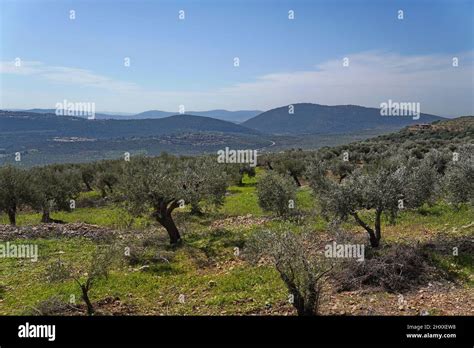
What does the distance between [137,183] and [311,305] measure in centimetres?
1409

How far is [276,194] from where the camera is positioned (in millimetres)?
28453

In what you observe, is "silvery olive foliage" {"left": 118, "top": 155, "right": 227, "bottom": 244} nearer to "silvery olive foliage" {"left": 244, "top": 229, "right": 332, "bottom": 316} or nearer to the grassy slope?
the grassy slope

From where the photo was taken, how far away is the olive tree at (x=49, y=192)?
34844 millimetres

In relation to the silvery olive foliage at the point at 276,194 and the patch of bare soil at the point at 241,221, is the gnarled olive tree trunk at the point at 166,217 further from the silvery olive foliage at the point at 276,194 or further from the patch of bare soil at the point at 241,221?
the silvery olive foliage at the point at 276,194

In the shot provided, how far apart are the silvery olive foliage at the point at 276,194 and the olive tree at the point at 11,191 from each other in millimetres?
21120

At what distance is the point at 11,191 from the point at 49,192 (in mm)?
5402

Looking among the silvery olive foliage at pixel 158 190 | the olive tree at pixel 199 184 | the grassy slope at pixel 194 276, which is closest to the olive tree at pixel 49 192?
the grassy slope at pixel 194 276

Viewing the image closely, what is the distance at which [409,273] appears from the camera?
48.2 ft

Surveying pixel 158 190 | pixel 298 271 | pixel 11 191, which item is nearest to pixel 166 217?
pixel 158 190

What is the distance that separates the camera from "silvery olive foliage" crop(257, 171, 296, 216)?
28.6 metres

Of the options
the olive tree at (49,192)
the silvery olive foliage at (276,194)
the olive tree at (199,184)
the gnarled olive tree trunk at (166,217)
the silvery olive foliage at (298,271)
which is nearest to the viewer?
the silvery olive foliage at (298,271)

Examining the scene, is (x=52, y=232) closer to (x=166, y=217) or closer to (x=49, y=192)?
(x=166, y=217)

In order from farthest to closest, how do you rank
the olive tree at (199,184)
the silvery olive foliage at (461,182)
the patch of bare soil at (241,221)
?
the patch of bare soil at (241,221) < the olive tree at (199,184) < the silvery olive foliage at (461,182)
